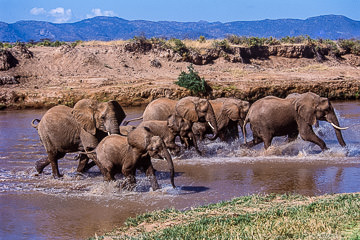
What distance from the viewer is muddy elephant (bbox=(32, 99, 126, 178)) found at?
38.3ft

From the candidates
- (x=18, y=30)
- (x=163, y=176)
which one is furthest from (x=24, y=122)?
(x=18, y=30)

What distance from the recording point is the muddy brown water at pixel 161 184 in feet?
30.1

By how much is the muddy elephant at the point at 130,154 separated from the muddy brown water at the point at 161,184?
9.3 inches

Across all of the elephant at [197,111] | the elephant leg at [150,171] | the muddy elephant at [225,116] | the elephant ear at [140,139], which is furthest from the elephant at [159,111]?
the elephant ear at [140,139]

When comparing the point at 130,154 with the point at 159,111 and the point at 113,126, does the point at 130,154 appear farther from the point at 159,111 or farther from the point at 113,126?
the point at 159,111

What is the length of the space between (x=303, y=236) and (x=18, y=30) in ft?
627

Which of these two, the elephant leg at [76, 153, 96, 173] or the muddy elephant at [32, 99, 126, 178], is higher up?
the muddy elephant at [32, 99, 126, 178]

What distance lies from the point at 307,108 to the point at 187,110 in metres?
3.00

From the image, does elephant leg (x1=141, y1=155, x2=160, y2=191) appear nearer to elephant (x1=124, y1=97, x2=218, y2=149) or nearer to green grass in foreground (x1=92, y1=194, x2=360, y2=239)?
green grass in foreground (x1=92, y1=194, x2=360, y2=239)

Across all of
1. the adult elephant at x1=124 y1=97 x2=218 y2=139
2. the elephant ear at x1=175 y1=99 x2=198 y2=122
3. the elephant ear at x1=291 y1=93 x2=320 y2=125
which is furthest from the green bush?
the elephant ear at x1=291 y1=93 x2=320 y2=125

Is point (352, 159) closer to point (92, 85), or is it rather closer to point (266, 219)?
point (266, 219)

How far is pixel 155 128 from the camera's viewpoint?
13617mm

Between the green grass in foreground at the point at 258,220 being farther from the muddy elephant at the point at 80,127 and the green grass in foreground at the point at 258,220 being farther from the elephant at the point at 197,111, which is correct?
the elephant at the point at 197,111

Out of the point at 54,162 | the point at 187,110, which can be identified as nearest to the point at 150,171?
the point at 54,162
